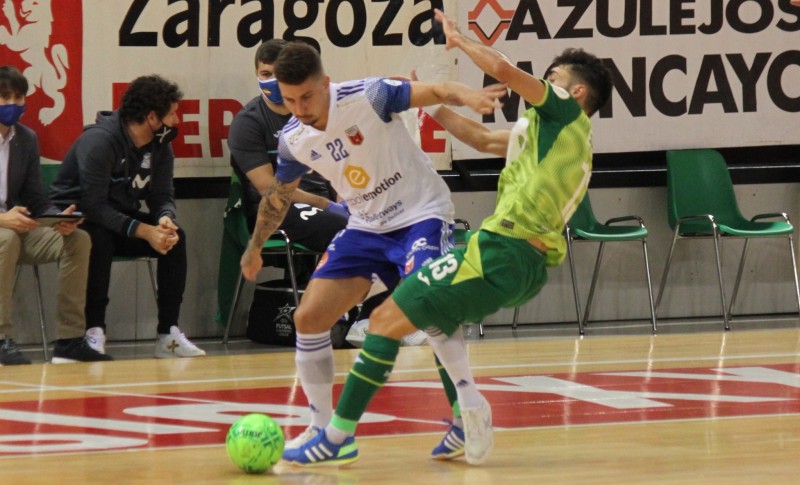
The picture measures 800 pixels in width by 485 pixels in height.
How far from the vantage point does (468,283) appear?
12.6ft

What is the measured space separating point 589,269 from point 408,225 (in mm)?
5583

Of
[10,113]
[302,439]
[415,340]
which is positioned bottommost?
[415,340]

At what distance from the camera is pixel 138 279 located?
8.64 meters

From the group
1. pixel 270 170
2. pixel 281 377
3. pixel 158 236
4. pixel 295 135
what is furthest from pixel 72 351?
pixel 295 135

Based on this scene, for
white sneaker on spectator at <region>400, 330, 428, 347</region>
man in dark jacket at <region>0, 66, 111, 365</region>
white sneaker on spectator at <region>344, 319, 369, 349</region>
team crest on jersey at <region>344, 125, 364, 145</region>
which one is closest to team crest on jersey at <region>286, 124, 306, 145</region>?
team crest on jersey at <region>344, 125, 364, 145</region>

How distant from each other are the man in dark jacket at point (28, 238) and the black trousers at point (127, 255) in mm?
154

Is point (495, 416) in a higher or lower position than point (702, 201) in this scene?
lower

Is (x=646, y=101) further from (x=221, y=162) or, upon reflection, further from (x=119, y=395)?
(x=119, y=395)

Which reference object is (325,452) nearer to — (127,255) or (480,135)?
(480,135)

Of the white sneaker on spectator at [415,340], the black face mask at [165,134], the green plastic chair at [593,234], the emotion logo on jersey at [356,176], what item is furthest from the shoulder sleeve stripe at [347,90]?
the green plastic chair at [593,234]

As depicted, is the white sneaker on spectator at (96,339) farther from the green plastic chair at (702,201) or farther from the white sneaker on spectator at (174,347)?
the green plastic chair at (702,201)

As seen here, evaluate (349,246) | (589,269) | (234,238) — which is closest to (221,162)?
(234,238)

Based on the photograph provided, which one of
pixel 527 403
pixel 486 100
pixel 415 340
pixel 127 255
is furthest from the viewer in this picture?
pixel 415 340

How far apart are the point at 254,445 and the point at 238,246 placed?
184 inches
